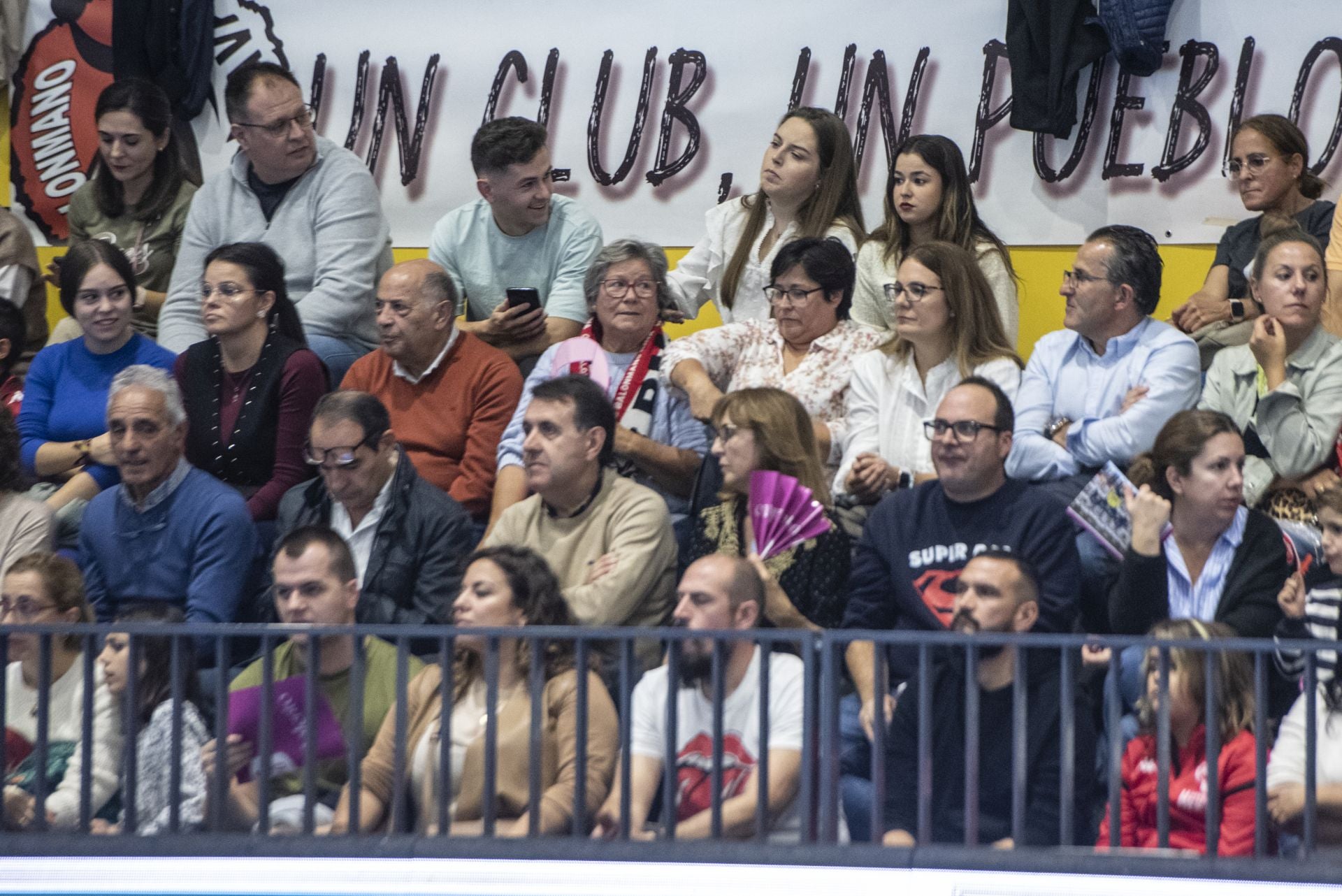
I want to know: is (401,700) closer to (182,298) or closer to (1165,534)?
(1165,534)

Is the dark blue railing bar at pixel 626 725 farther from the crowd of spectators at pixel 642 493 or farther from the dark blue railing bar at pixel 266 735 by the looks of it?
the dark blue railing bar at pixel 266 735

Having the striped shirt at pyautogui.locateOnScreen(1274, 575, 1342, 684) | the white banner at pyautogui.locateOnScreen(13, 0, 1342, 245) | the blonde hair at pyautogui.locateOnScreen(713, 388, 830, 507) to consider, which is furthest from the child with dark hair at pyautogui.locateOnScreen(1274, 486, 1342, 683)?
the white banner at pyautogui.locateOnScreen(13, 0, 1342, 245)

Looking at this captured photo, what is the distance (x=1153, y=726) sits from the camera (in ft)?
7.66

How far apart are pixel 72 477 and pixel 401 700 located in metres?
2.93

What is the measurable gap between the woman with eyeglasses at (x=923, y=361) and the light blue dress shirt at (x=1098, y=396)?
0.35ft

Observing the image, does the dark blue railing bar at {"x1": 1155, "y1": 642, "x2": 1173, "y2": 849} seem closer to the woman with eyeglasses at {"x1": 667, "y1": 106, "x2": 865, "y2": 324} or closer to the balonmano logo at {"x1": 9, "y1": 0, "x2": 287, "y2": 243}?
the woman with eyeglasses at {"x1": 667, "y1": 106, "x2": 865, "y2": 324}

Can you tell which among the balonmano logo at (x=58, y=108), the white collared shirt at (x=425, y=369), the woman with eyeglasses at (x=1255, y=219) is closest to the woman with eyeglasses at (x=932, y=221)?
the woman with eyeglasses at (x=1255, y=219)

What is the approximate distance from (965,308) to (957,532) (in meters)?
0.94

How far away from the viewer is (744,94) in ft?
19.2

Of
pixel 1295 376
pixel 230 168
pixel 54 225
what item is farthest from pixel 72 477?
pixel 1295 376

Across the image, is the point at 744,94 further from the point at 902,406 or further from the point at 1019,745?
the point at 1019,745

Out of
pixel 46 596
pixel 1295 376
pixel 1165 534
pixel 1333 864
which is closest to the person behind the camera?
pixel 1333 864

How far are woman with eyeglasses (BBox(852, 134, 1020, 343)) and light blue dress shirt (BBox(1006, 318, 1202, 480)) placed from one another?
0.88 feet

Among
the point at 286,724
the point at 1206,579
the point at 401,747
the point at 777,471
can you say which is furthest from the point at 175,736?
the point at 1206,579
